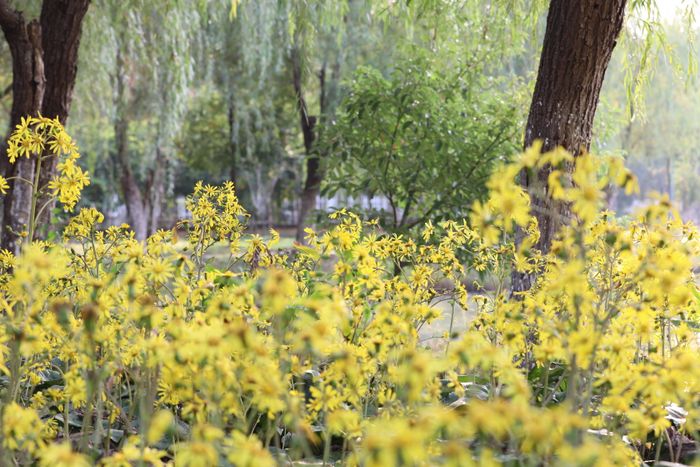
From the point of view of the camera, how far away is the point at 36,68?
15.1 ft

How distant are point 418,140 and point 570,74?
8.97ft

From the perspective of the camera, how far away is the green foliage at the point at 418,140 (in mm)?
6117

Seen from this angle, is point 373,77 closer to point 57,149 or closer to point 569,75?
point 569,75

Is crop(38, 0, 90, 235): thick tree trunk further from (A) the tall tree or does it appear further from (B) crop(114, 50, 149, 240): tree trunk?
(B) crop(114, 50, 149, 240): tree trunk

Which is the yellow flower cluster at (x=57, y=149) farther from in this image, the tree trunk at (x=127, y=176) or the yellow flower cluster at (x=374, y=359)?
the tree trunk at (x=127, y=176)

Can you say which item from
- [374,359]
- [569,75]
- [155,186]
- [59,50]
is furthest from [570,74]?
[155,186]

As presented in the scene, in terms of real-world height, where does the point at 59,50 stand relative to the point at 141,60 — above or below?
below

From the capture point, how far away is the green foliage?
612 cm

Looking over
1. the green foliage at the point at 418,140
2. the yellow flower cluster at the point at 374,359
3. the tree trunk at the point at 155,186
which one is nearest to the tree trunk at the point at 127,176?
the tree trunk at the point at 155,186

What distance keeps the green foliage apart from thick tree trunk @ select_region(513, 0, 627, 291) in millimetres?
2423

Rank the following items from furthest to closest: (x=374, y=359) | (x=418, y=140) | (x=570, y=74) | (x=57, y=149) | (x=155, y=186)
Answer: (x=155, y=186), (x=418, y=140), (x=570, y=74), (x=57, y=149), (x=374, y=359)

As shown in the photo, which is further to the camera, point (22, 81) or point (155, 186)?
point (155, 186)

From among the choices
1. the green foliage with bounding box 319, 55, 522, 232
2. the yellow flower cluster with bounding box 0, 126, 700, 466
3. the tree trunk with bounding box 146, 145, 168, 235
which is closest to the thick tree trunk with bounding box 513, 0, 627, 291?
the yellow flower cluster with bounding box 0, 126, 700, 466

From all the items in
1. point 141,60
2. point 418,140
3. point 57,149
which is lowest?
point 57,149
